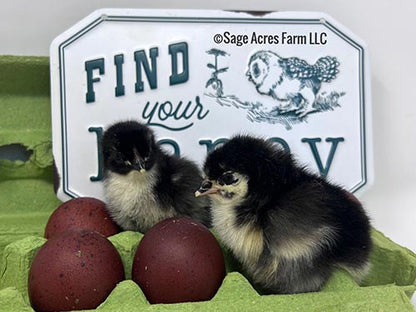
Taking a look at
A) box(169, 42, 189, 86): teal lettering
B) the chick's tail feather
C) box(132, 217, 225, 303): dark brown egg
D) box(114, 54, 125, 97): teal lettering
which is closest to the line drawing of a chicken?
the chick's tail feather

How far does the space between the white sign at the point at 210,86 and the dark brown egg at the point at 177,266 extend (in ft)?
1.46

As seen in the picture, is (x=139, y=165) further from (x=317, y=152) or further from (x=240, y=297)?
(x=317, y=152)

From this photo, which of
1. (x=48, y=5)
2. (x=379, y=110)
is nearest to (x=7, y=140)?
(x=48, y=5)

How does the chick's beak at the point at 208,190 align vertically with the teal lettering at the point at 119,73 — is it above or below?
below

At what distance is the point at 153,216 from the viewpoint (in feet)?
3.61

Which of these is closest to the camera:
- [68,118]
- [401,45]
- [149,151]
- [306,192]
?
[306,192]

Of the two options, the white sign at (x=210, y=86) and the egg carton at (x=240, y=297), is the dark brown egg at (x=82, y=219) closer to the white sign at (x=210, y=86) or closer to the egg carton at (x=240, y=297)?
the egg carton at (x=240, y=297)

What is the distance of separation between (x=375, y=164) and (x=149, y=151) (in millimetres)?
796

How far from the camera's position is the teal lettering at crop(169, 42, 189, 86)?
133cm

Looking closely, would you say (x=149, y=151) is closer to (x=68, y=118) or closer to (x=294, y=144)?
(x=68, y=118)

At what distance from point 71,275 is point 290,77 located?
0.78m

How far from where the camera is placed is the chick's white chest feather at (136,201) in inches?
43.0

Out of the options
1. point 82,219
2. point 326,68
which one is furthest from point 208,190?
point 326,68

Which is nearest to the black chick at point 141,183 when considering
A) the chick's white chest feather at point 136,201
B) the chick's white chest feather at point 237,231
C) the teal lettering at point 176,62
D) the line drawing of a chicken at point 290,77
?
the chick's white chest feather at point 136,201
